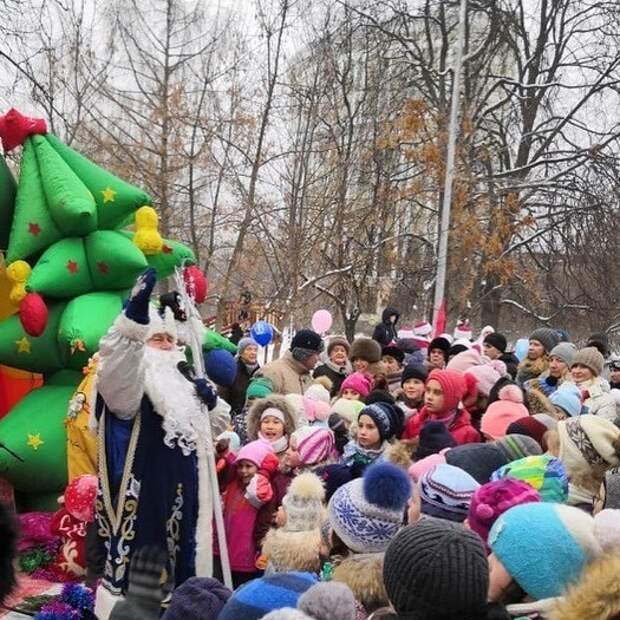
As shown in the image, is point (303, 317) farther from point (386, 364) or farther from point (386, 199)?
point (386, 364)

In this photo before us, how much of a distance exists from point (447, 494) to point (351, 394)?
116 inches

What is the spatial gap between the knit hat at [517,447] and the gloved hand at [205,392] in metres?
1.35

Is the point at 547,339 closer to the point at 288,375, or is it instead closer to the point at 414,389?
the point at 414,389

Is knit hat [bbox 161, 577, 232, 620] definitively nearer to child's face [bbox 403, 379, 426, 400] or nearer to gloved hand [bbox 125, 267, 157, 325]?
gloved hand [bbox 125, 267, 157, 325]

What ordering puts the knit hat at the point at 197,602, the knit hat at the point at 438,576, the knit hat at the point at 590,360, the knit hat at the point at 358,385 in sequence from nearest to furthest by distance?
the knit hat at the point at 438,576 < the knit hat at the point at 197,602 < the knit hat at the point at 358,385 < the knit hat at the point at 590,360

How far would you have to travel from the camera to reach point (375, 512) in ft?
9.19

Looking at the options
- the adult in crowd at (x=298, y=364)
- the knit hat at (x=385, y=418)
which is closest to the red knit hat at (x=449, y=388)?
the knit hat at (x=385, y=418)

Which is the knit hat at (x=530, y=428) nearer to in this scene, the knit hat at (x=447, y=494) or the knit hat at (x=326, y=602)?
the knit hat at (x=447, y=494)

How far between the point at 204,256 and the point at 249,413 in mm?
9629

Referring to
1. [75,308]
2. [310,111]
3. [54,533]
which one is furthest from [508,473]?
[310,111]

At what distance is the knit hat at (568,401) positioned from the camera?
5.22 meters

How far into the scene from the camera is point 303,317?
13383 mm

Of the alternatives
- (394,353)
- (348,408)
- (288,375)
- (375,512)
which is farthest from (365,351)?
(375,512)

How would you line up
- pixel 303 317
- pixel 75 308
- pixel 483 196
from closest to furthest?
pixel 75 308 → pixel 303 317 → pixel 483 196
